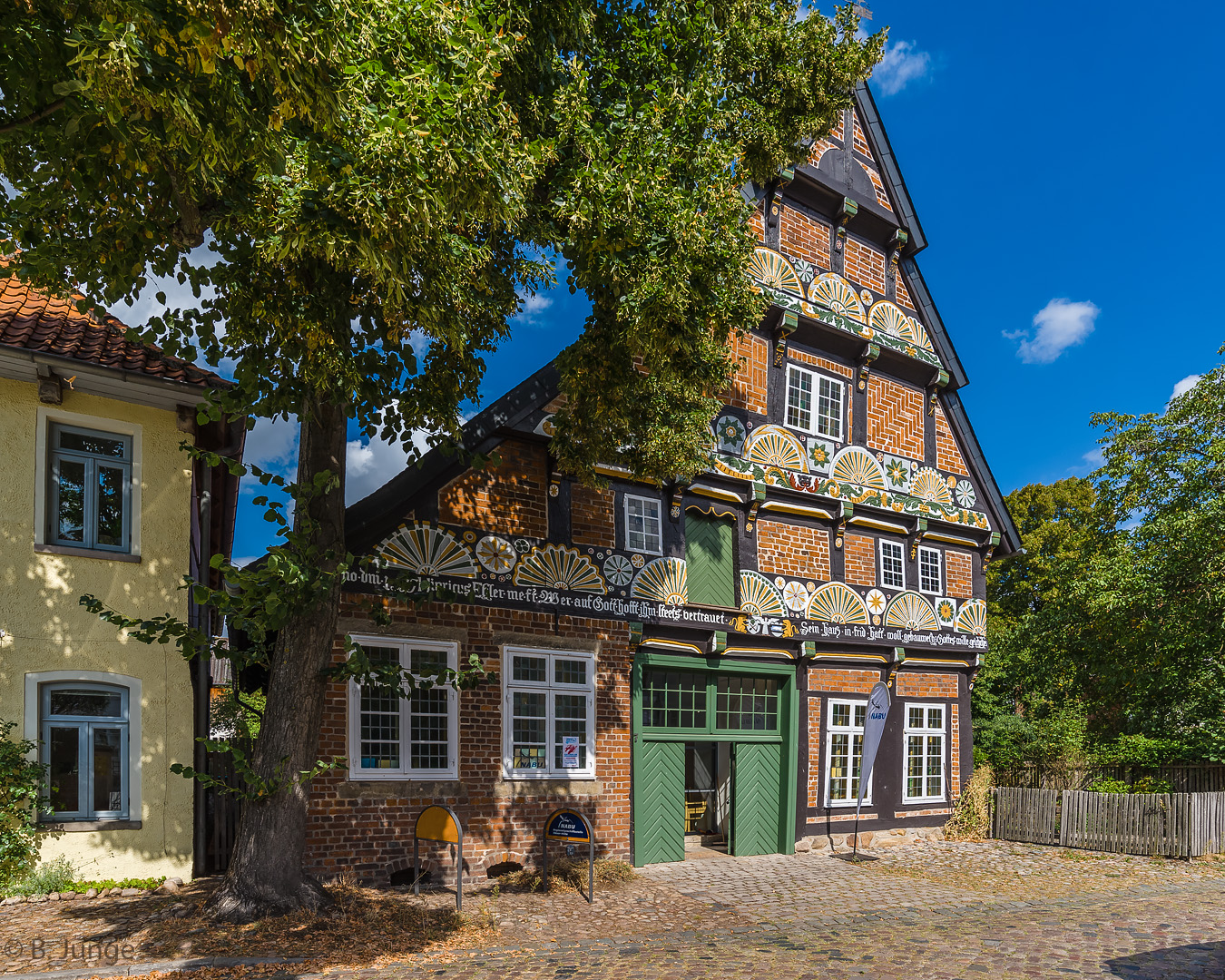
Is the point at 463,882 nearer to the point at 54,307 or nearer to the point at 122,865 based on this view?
the point at 122,865

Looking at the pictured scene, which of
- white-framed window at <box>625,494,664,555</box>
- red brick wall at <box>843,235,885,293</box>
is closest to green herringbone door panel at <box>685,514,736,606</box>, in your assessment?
white-framed window at <box>625,494,664,555</box>

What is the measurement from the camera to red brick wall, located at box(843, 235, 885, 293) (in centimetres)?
1755

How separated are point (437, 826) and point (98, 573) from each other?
4.79 meters

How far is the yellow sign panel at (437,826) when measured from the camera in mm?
10102

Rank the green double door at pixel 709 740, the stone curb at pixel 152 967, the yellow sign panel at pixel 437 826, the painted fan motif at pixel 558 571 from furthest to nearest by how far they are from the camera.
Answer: the green double door at pixel 709 740 < the painted fan motif at pixel 558 571 < the yellow sign panel at pixel 437 826 < the stone curb at pixel 152 967

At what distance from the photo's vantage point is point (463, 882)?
37.6ft

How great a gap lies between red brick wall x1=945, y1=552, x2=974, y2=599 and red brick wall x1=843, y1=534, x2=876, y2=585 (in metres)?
2.29

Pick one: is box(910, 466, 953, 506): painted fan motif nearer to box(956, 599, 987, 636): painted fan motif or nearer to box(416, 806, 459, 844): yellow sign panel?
box(956, 599, 987, 636): painted fan motif

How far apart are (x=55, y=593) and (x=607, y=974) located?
7144 millimetres

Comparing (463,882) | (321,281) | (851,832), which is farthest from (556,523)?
(851,832)

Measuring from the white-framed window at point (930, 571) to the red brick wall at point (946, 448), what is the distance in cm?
175

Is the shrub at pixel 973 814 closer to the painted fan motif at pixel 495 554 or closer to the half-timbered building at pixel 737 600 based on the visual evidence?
the half-timbered building at pixel 737 600

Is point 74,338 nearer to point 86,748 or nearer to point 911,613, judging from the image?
point 86,748

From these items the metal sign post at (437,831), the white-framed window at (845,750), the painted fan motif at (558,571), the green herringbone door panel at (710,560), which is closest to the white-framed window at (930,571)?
the white-framed window at (845,750)
